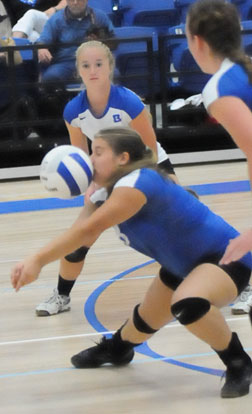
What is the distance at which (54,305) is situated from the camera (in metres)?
4.66

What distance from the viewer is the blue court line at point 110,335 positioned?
3610 millimetres

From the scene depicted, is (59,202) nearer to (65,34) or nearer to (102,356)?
(65,34)

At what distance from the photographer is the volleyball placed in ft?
10.5

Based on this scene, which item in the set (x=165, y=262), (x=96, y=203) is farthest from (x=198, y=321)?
(x=96, y=203)

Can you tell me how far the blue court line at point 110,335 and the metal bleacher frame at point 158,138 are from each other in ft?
11.7

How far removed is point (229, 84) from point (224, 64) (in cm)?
10

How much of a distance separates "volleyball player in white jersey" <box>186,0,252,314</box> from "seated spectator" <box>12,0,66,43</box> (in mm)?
6754

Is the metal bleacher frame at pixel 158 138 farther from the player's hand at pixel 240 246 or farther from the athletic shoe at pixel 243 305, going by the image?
the player's hand at pixel 240 246

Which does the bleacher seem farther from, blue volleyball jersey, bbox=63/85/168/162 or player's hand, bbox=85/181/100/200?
player's hand, bbox=85/181/100/200

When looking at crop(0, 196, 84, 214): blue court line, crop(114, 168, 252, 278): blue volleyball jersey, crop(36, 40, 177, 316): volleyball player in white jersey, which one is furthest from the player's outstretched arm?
crop(0, 196, 84, 214): blue court line

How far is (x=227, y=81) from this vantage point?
9.33ft

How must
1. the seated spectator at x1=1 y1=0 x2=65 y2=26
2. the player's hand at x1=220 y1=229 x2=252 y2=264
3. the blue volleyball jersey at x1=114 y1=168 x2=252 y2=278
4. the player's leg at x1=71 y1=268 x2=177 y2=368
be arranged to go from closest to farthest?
the player's hand at x1=220 y1=229 x2=252 y2=264, the blue volleyball jersey at x1=114 y1=168 x2=252 y2=278, the player's leg at x1=71 y1=268 x2=177 y2=368, the seated spectator at x1=1 y1=0 x2=65 y2=26

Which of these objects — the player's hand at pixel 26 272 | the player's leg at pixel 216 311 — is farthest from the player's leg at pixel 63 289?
the player's hand at pixel 26 272

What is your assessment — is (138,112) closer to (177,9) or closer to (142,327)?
(142,327)
